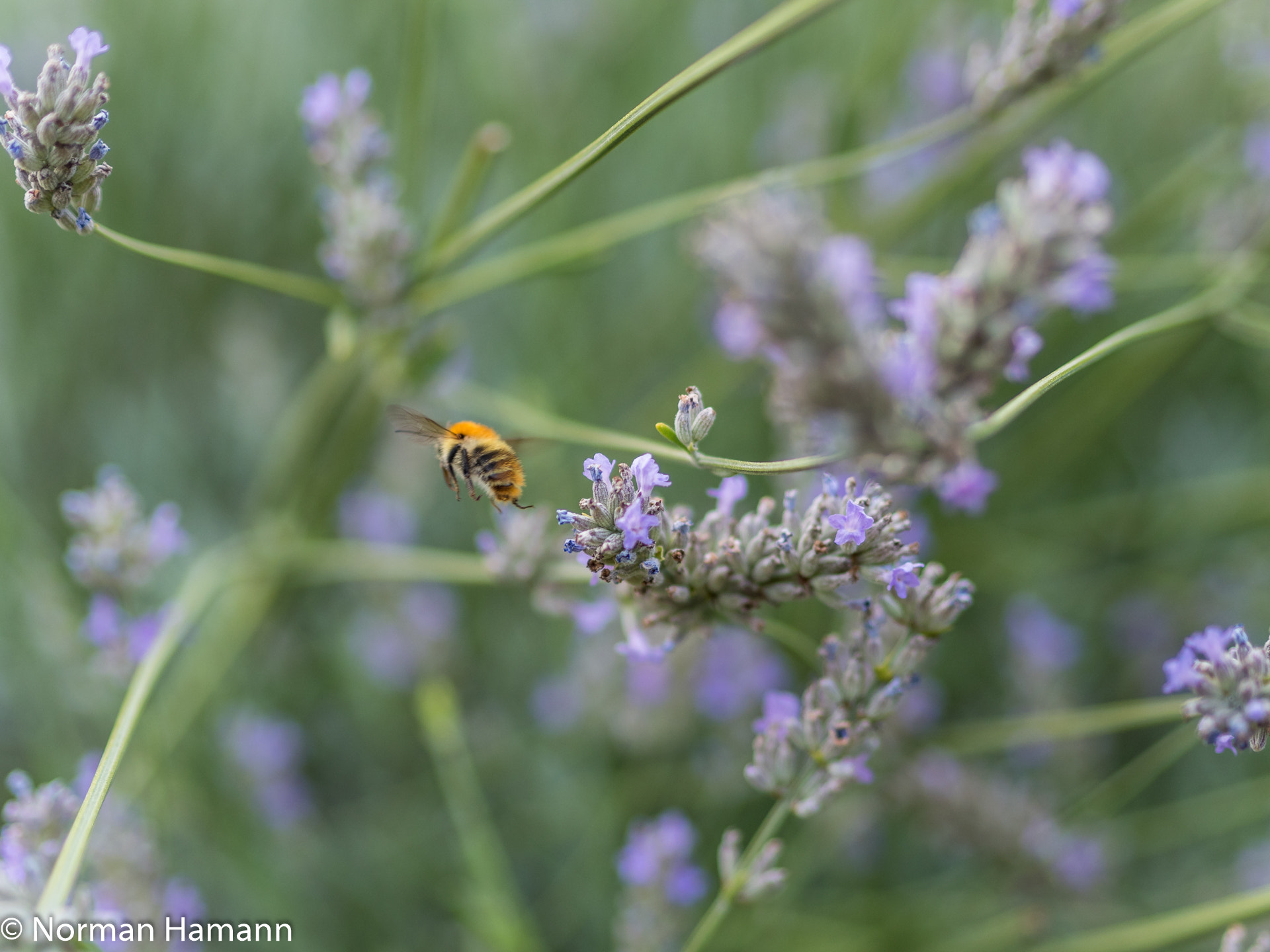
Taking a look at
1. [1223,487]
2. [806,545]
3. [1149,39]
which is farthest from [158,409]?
[1223,487]

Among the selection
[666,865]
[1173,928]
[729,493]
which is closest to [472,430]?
[729,493]

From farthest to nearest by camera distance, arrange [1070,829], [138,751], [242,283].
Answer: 1. [242,283]
2. [1070,829]
3. [138,751]

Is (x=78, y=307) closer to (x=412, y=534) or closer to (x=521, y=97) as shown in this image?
(x=412, y=534)

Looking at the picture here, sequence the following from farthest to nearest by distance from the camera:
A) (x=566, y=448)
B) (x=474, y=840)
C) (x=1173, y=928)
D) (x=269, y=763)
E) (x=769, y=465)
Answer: (x=566, y=448)
(x=269, y=763)
(x=474, y=840)
(x=1173, y=928)
(x=769, y=465)

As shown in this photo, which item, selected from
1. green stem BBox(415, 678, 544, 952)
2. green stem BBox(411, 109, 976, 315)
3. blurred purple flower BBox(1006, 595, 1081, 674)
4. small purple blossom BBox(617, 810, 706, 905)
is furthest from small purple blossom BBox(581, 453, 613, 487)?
blurred purple flower BBox(1006, 595, 1081, 674)

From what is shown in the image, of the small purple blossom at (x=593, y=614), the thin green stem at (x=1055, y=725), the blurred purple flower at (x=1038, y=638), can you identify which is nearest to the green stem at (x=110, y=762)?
the small purple blossom at (x=593, y=614)

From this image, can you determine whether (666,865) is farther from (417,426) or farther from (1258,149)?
(1258,149)
